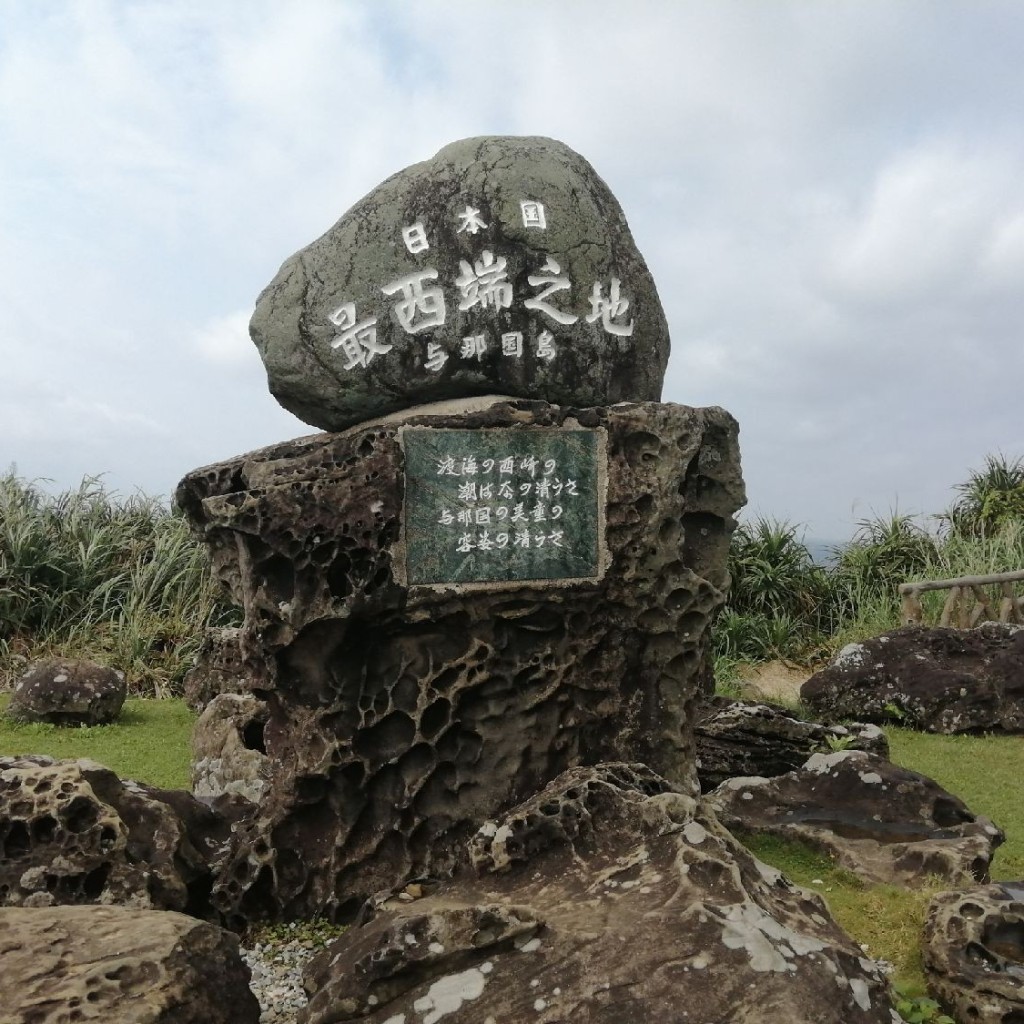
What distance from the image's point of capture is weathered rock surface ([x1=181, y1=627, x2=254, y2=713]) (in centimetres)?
880

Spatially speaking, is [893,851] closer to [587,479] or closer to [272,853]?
[587,479]

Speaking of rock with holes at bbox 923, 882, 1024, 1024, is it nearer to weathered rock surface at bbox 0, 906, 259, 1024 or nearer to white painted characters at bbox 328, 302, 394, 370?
weathered rock surface at bbox 0, 906, 259, 1024

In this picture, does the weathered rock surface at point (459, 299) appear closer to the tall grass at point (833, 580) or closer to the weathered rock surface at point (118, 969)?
the weathered rock surface at point (118, 969)

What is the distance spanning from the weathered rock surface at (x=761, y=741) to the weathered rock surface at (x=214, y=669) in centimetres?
392

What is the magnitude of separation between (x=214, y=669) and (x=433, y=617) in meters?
5.14

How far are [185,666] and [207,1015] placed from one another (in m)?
8.41

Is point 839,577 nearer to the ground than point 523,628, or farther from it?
farther from it

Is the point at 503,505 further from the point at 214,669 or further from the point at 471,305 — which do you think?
the point at 214,669

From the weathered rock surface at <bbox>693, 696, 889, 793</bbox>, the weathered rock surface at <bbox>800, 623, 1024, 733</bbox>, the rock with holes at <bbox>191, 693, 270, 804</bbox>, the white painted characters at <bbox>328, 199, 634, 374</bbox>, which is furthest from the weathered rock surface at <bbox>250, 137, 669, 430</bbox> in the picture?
the weathered rock surface at <bbox>800, 623, 1024, 733</bbox>

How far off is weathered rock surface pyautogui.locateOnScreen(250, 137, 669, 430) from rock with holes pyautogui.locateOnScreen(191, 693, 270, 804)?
2.53m

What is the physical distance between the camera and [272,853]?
14.6 feet

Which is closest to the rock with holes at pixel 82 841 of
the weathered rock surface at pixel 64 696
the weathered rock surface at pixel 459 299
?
the weathered rock surface at pixel 459 299

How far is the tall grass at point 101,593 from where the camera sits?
10.9 m

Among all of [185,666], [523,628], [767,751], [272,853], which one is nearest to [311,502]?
[523,628]
